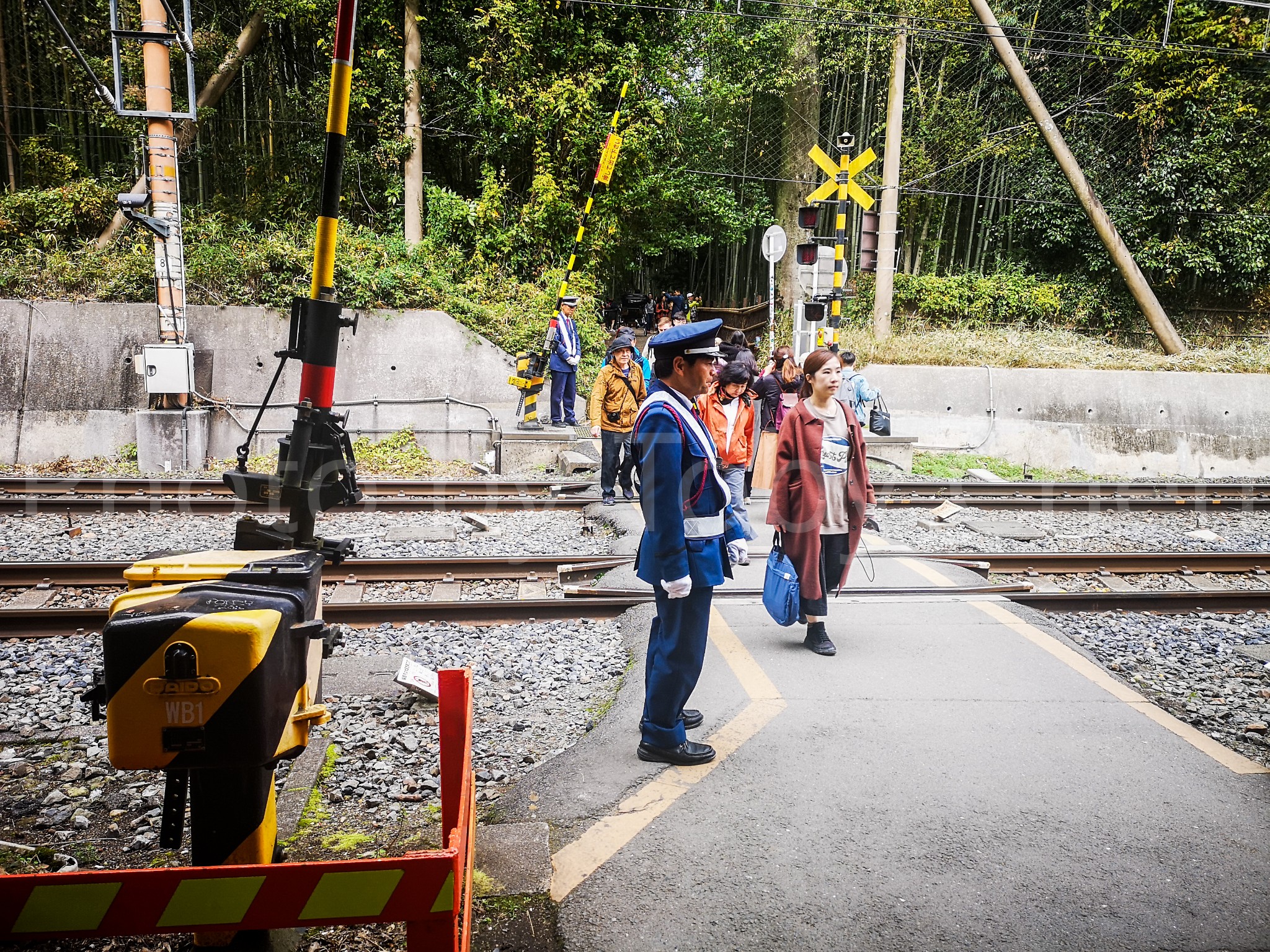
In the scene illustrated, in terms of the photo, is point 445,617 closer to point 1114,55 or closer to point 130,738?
point 130,738

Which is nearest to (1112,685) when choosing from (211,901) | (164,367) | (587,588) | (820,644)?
(820,644)

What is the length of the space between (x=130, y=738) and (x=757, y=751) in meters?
2.83

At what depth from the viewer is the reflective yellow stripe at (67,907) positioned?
1644mm

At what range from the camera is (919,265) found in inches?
942

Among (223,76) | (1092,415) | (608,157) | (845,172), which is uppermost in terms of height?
(223,76)

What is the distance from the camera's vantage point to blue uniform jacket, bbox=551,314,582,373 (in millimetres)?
12516

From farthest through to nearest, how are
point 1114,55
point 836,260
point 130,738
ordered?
point 1114,55
point 836,260
point 130,738

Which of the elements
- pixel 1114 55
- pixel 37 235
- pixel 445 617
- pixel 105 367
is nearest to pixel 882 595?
pixel 445 617

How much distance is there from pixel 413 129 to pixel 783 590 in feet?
53.4

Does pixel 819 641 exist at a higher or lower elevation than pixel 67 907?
lower

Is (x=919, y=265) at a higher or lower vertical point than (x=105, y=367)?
higher

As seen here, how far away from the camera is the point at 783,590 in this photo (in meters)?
5.31

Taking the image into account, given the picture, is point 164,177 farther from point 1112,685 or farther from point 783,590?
point 1112,685

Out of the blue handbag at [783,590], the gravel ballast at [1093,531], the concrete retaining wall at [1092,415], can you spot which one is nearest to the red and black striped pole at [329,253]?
the blue handbag at [783,590]
